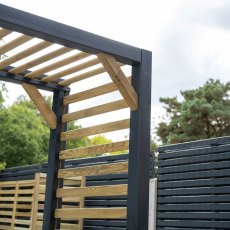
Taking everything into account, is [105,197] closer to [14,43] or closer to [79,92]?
[79,92]

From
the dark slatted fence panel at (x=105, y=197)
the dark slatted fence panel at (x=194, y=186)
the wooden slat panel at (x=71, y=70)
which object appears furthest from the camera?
the dark slatted fence panel at (x=105, y=197)

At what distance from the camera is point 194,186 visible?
5.62m

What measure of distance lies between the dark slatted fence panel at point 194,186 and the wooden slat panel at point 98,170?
198cm

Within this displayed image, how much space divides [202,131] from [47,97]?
9663 mm

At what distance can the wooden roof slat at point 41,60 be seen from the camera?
3.49m

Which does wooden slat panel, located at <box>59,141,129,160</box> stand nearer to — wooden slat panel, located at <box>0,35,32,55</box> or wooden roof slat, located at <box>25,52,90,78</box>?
wooden roof slat, located at <box>25,52,90,78</box>

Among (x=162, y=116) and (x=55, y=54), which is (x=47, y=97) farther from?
(x=55, y=54)

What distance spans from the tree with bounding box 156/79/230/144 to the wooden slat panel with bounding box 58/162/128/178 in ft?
38.5

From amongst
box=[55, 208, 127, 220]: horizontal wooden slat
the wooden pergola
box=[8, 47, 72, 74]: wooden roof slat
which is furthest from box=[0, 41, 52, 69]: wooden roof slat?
box=[55, 208, 127, 220]: horizontal wooden slat

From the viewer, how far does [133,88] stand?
3.23 meters

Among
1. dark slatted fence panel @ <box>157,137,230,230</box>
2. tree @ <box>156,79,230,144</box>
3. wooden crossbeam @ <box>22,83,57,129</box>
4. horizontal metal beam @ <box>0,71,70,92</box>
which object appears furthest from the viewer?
tree @ <box>156,79,230,144</box>

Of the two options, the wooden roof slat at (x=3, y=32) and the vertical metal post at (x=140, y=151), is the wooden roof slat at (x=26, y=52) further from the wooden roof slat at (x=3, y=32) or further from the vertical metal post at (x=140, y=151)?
the vertical metal post at (x=140, y=151)

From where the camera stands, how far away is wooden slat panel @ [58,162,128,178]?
11.3ft

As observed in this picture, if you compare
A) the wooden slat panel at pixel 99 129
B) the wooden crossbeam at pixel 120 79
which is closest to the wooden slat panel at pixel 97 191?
the wooden slat panel at pixel 99 129
